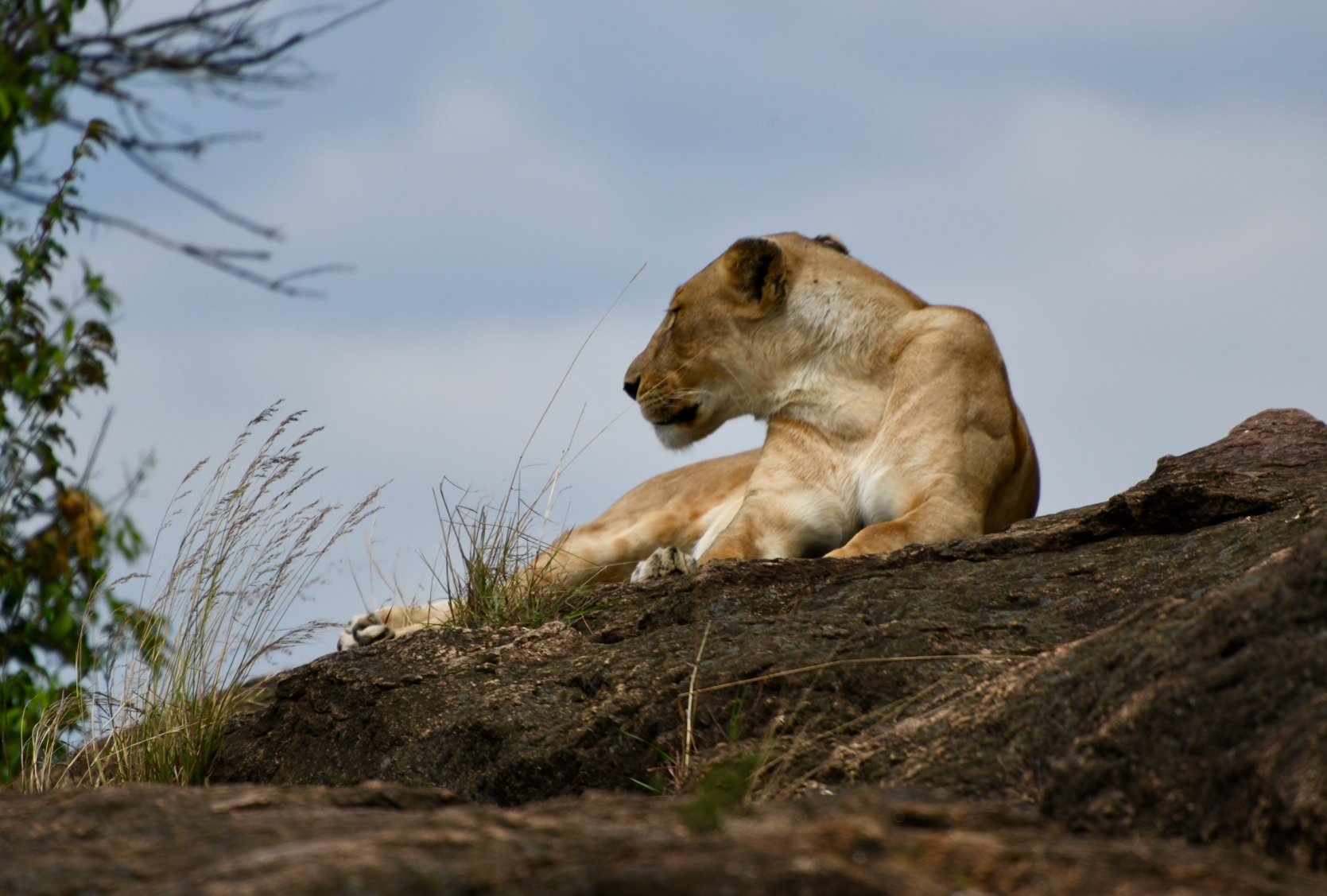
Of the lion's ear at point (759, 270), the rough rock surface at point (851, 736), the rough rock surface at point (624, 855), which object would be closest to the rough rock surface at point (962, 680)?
the rough rock surface at point (851, 736)

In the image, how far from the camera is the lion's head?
16.6 ft

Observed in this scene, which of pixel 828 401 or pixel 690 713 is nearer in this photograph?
pixel 690 713

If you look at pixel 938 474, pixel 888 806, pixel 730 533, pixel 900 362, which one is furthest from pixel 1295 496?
pixel 888 806

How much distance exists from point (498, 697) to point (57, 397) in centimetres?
293

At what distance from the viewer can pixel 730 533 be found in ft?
15.6

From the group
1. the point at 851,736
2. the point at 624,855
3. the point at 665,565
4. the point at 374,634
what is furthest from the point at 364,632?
the point at 624,855

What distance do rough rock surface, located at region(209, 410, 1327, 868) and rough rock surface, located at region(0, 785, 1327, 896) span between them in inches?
7.4

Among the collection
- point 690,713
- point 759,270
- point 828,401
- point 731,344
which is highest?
point 759,270

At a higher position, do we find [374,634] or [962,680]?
[374,634]

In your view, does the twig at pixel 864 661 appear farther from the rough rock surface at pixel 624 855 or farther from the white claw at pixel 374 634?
the white claw at pixel 374 634

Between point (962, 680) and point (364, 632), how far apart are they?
7.62 ft

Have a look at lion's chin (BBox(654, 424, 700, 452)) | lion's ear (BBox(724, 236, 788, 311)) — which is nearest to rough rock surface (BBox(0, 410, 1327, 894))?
lion's chin (BBox(654, 424, 700, 452))

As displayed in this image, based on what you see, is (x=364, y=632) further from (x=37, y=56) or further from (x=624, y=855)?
(x=624, y=855)

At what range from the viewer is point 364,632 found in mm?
4316
